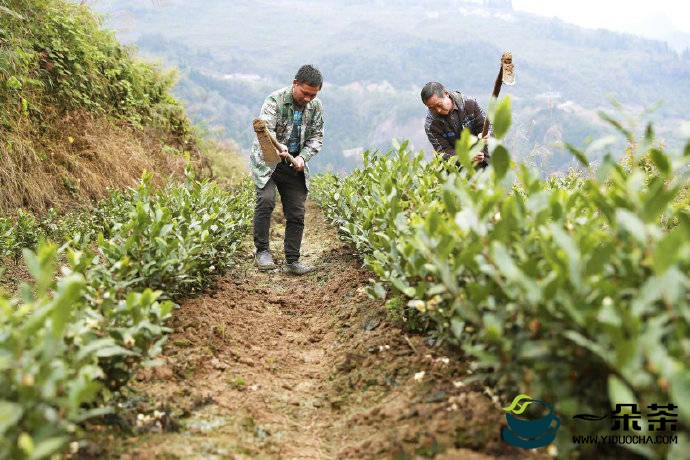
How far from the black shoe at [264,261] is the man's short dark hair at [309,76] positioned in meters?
1.74

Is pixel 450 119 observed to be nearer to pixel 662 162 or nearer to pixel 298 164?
pixel 298 164

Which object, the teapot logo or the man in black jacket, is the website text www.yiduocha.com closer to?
the teapot logo

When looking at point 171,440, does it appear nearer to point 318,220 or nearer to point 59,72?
point 59,72

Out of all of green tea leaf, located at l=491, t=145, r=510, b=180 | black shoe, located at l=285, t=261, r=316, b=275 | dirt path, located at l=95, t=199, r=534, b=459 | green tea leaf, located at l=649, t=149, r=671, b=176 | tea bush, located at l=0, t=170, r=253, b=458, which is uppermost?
green tea leaf, located at l=649, t=149, r=671, b=176

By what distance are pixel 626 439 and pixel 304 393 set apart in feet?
5.22

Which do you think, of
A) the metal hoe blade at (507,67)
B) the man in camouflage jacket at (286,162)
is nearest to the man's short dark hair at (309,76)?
the man in camouflage jacket at (286,162)

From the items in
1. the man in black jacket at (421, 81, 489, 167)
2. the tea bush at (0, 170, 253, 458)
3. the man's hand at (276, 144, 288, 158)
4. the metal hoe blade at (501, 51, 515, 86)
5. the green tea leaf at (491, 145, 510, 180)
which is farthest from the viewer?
the man in black jacket at (421, 81, 489, 167)

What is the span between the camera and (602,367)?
1374mm

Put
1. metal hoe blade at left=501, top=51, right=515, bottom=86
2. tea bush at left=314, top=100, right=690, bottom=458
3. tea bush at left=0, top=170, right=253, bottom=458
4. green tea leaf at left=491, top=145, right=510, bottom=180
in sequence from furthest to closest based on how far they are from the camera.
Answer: metal hoe blade at left=501, top=51, right=515, bottom=86
green tea leaf at left=491, top=145, right=510, bottom=180
tea bush at left=0, top=170, right=253, bottom=458
tea bush at left=314, top=100, right=690, bottom=458

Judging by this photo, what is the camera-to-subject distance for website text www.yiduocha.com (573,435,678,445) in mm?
1211

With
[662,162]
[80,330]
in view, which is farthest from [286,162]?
[662,162]

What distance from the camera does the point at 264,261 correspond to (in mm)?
5047

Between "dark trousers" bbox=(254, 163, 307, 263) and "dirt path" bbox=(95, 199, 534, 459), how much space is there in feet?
4.47

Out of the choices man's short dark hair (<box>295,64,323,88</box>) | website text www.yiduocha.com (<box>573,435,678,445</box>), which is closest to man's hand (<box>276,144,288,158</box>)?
man's short dark hair (<box>295,64,323,88</box>)
